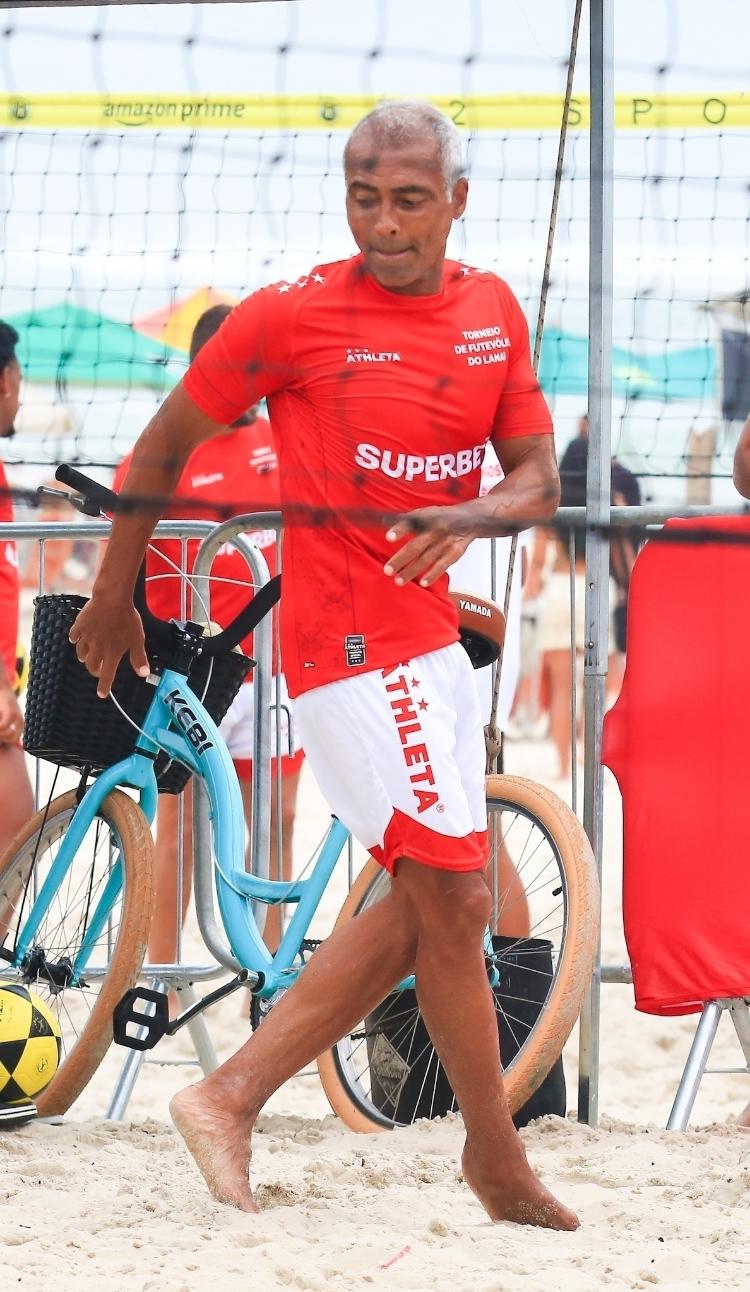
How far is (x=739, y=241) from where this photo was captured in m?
7.51

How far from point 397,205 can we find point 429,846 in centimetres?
120

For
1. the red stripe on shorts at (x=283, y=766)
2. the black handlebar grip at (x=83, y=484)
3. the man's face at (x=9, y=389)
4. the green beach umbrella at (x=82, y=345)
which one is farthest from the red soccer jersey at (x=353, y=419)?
the green beach umbrella at (x=82, y=345)

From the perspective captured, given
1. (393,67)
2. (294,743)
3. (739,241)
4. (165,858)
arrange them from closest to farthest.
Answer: (393,67) → (294,743) → (165,858) → (739,241)

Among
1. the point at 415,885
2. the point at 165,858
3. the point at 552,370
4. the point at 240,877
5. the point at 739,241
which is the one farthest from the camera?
the point at 552,370

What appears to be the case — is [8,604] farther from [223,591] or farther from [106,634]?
[106,634]

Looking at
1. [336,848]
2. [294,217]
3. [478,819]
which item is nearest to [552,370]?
[294,217]

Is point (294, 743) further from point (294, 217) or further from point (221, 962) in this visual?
point (294, 217)

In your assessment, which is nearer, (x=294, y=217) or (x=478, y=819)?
(x=478, y=819)

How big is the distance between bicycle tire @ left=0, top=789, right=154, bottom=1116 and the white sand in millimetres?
150

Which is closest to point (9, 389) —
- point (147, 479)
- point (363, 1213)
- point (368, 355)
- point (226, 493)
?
point (226, 493)

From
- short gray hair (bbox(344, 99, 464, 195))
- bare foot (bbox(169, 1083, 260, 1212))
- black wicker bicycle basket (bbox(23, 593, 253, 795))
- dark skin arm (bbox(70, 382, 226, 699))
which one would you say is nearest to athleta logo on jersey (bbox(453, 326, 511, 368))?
short gray hair (bbox(344, 99, 464, 195))

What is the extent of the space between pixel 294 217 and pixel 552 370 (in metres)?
4.52

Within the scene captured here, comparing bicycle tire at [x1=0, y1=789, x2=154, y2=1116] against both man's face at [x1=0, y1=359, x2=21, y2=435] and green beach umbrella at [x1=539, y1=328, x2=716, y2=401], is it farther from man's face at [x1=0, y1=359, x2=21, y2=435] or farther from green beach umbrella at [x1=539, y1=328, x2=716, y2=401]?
green beach umbrella at [x1=539, y1=328, x2=716, y2=401]

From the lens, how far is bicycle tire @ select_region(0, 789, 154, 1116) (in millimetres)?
4023
